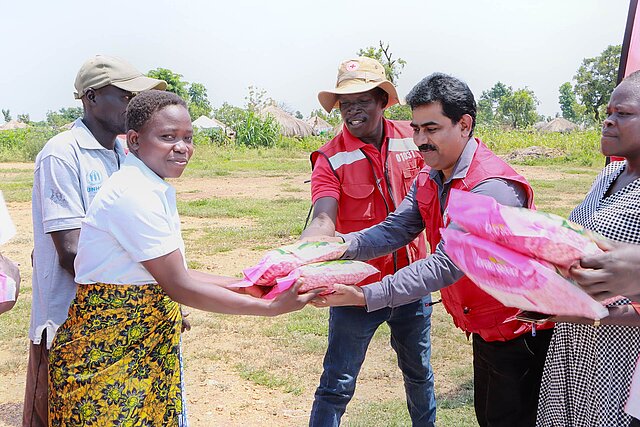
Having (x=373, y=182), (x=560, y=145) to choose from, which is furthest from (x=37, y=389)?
(x=560, y=145)

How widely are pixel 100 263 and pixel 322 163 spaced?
57.8 inches

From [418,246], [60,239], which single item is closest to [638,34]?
[418,246]

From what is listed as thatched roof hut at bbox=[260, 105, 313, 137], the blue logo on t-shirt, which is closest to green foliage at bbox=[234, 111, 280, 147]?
thatched roof hut at bbox=[260, 105, 313, 137]

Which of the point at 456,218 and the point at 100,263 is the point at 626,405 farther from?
the point at 100,263

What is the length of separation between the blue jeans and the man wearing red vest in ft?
1.70

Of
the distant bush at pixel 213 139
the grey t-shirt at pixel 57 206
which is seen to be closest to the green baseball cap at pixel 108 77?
the grey t-shirt at pixel 57 206

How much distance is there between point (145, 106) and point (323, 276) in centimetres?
98

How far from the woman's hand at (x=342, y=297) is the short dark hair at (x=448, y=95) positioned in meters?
0.81

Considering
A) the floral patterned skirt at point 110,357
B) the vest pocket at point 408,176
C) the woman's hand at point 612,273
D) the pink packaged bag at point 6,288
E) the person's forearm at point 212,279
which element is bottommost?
the floral patterned skirt at point 110,357

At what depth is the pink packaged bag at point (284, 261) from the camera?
8.73 ft

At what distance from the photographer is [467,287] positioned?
2662 millimetres

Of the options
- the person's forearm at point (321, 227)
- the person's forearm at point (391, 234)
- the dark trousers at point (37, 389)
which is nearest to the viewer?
the dark trousers at point (37, 389)

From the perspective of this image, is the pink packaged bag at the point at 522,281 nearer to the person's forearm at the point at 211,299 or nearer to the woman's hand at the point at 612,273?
the woman's hand at the point at 612,273

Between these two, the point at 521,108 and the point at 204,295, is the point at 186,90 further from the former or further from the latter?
the point at 204,295
